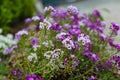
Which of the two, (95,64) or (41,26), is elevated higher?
(41,26)

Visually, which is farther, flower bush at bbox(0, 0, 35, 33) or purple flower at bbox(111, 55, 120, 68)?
flower bush at bbox(0, 0, 35, 33)

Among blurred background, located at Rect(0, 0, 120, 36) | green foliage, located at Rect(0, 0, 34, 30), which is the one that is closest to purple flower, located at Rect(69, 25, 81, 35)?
blurred background, located at Rect(0, 0, 120, 36)

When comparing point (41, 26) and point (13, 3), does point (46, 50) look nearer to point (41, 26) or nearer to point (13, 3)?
point (41, 26)

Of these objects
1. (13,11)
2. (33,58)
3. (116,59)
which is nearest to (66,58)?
(33,58)

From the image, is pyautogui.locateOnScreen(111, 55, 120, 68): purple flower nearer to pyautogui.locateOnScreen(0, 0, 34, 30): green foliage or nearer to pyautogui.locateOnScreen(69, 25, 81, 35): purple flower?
pyautogui.locateOnScreen(69, 25, 81, 35): purple flower

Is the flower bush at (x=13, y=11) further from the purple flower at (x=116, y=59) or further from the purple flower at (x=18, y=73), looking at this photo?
the purple flower at (x=116, y=59)

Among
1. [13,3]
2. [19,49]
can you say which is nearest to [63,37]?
[19,49]

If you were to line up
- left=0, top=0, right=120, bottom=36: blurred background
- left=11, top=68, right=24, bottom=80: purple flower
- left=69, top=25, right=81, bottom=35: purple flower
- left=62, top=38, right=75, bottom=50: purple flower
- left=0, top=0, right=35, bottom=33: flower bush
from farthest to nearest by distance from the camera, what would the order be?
left=0, top=0, right=35, bottom=33: flower bush
left=0, top=0, right=120, bottom=36: blurred background
left=11, top=68, right=24, bottom=80: purple flower
left=69, top=25, right=81, bottom=35: purple flower
left=62, top=38, right=75, bottom=50: purple flower
